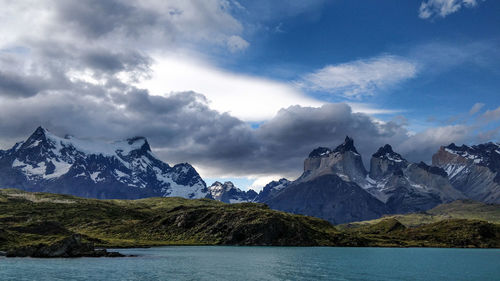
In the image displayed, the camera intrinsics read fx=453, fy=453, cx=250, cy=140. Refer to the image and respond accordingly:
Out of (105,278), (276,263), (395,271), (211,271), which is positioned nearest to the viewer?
(105,278)

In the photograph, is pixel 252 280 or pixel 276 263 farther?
pixel 276 263

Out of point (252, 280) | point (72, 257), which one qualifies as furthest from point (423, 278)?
point (72, 257)

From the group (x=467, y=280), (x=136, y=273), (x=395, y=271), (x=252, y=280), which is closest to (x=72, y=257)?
(x=136, y=273)

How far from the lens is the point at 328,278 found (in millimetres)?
138125

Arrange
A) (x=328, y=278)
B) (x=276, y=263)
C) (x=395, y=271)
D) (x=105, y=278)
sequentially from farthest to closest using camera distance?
(x=276, y=263) < (x=395, y=271) < (x=328, y=278) < (x=105, y=278)

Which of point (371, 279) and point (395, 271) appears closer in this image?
point (371, 279)

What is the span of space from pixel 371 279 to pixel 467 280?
102 feet

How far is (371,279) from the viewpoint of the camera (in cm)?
13888

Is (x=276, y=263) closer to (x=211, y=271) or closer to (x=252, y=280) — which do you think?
(x=211, y=271)

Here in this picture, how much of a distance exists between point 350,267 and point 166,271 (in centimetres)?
7202

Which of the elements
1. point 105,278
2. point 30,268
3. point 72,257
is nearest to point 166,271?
point 105,278

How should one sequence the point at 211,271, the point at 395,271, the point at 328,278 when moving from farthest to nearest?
the point at 395,271 < the point at 211,271 < the point at 328,278

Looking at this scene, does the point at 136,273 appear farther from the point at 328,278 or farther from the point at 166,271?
the point at 328,278

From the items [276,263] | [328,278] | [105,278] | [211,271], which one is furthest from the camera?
[276,263]
